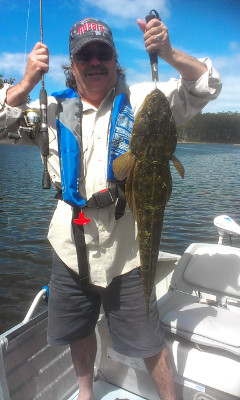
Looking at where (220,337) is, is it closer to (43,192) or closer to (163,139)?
(163,139)

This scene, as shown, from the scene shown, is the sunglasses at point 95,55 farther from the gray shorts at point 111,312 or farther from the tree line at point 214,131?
the tree line at point 214,131

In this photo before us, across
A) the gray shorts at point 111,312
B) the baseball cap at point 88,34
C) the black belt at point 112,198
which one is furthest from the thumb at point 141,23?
the gray shorts at point 111,312

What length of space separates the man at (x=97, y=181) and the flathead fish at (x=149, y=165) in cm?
25

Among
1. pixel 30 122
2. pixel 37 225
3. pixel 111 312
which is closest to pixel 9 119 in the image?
pixel 30 122

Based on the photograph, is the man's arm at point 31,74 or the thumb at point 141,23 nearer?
the thumb at point 141,23

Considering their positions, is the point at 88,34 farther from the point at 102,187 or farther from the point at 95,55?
the point at 102,187

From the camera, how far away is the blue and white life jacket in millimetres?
2721

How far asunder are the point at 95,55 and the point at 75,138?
2.22 ft

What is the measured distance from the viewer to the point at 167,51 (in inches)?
98.9

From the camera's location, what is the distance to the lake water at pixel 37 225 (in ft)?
27.7

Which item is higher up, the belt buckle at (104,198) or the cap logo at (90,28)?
the cap logo at (90,28)

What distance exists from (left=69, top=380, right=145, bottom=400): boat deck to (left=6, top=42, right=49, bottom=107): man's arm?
3.02 metres

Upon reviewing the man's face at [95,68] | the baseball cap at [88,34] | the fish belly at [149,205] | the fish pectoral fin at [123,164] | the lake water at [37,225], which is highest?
the baseball cap at [88,34]

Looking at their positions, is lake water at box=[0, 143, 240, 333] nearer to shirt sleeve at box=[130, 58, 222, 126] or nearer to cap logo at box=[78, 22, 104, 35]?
shirt sleeve at box=[130, 58, 222, 126]
